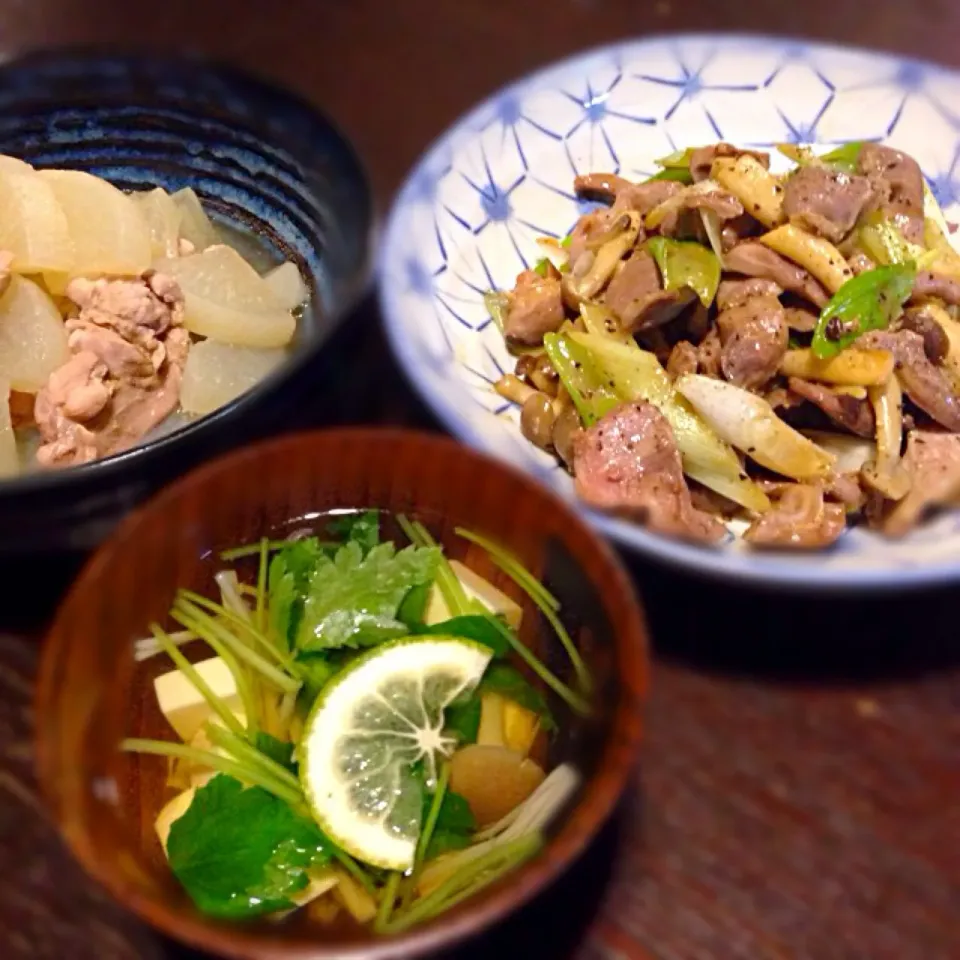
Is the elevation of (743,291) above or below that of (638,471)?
above

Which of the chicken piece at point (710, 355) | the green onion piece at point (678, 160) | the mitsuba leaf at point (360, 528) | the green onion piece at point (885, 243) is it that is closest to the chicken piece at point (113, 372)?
the mitsuba leaf at point (360, 528)

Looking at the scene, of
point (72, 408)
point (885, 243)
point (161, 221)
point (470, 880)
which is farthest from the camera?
point (885, 243)

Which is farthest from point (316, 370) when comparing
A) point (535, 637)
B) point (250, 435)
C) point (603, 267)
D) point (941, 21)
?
point (941, 21)

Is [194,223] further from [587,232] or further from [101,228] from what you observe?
[587,232]

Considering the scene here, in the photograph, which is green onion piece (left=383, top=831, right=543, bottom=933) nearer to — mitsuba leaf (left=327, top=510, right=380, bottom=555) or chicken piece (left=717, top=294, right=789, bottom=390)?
mitsuba leaf (left=327, top=510, right=380, bottom=555)

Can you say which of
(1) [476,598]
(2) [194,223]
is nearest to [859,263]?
(1) [476,598]

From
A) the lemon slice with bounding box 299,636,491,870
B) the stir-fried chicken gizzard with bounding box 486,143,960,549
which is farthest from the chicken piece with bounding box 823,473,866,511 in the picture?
the lemon slice with bounding box 299,636,491,870

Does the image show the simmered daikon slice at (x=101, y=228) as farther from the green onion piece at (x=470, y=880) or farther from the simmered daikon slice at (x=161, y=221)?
the green onion piece at (x=470, y=880)

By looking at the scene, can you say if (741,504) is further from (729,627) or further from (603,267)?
(603,267)
